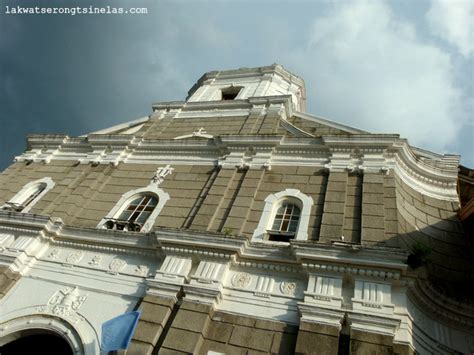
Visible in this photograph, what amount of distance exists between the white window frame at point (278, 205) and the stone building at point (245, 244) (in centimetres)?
4

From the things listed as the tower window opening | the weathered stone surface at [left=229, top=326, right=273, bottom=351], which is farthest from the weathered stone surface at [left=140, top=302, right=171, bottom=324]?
the tower window opening

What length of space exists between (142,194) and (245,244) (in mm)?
5406

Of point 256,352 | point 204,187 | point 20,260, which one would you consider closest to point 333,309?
point 256,352

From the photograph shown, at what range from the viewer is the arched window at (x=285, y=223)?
966 centimetres

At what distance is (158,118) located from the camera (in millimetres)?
16781

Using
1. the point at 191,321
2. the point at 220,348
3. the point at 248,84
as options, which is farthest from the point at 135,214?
the point at 248,84

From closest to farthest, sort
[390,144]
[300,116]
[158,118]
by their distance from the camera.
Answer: [390,144] → [300,116] → [158,118]

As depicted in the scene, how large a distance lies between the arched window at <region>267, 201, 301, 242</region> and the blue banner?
4.19 metres

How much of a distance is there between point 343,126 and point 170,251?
843cm

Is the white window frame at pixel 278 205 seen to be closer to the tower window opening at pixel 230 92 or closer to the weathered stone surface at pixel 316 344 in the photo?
the weathered stone surface at pixel 316 344

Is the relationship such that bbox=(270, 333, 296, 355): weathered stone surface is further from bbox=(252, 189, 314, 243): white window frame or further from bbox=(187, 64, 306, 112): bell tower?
bbox=(187, 64, 306, 112): bell tower

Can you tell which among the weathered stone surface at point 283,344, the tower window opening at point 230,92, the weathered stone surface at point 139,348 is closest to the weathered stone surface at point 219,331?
the weathered stone surface at point 283,344

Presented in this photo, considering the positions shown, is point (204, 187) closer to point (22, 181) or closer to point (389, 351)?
point (389, 351)

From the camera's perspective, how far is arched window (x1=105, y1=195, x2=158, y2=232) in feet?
35.7
